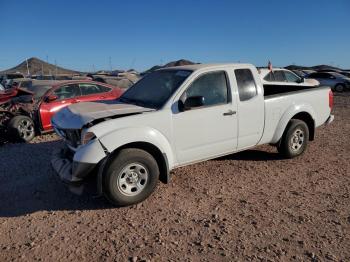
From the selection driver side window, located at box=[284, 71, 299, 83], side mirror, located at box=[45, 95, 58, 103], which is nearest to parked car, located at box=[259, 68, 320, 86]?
driver side window, located at box=[284, 71, 299, 83]

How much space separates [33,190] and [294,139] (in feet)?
15.3

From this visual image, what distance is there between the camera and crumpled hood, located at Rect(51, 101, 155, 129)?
4.50 metres

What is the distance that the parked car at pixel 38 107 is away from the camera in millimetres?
8750

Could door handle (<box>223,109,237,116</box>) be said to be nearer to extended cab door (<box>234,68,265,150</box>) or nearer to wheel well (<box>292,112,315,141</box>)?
extended cab door (<box>234,68,265,150</box>)

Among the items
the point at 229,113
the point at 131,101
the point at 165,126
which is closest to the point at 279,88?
the point at 229,113

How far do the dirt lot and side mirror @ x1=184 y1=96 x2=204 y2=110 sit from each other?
4.24 ft

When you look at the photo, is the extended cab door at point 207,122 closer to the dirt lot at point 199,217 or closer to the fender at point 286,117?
the dirt lot at point 199,217

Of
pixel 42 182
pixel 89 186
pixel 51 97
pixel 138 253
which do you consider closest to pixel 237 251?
pixel 138 253

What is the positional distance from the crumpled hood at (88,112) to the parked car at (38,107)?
157 inches

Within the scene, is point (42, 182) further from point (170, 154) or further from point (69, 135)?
point (170, 154)

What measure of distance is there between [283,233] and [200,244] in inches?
37.8

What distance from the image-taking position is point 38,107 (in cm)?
895

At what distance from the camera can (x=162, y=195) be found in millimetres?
5023

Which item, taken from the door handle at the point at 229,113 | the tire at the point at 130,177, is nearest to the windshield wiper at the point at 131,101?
the tire at the point at 130,177
